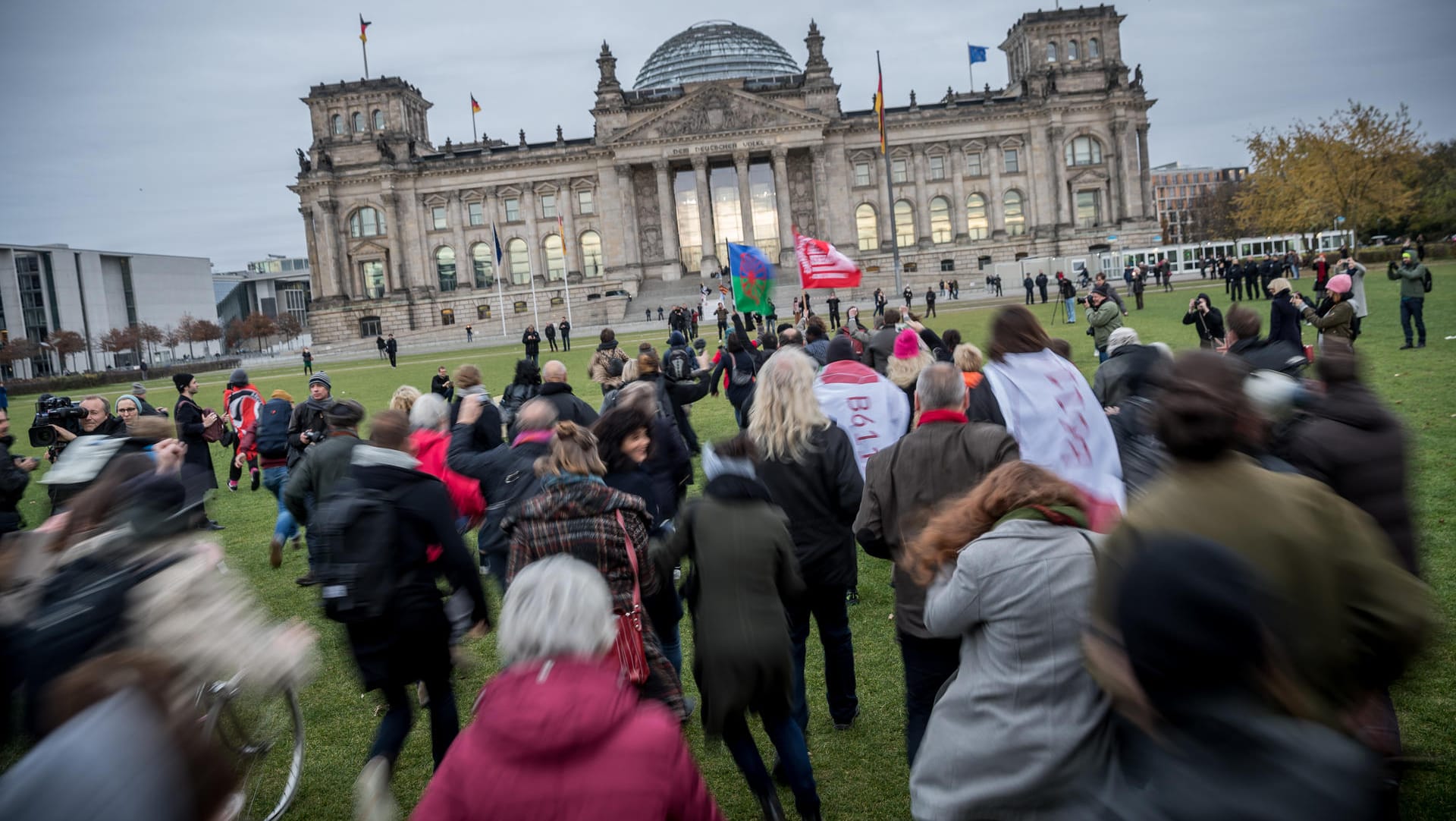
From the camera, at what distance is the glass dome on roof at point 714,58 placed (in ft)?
284

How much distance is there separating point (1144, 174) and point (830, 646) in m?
80.5

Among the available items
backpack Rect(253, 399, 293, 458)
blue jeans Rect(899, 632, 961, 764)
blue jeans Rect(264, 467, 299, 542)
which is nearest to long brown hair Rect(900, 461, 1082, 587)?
blue jeans Rect(899, 632, 961, 764)

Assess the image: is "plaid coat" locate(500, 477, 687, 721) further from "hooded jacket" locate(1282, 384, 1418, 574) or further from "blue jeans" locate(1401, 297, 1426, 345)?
"blue jeans" locate(1401, 297, 1426, 345)

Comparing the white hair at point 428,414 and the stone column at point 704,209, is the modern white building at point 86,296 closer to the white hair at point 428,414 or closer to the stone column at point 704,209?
the stone column at point 704,209

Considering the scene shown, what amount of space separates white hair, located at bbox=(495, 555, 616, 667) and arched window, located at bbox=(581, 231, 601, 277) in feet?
254

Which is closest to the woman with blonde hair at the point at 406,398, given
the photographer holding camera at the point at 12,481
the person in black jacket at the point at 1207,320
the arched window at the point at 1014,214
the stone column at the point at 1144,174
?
the photographer holding camera at the point at 12,481

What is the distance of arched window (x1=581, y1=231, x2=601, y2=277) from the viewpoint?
7838cm

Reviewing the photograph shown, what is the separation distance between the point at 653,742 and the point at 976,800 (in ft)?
3.93

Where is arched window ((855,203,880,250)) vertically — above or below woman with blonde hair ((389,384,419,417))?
above

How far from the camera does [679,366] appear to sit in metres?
11.2

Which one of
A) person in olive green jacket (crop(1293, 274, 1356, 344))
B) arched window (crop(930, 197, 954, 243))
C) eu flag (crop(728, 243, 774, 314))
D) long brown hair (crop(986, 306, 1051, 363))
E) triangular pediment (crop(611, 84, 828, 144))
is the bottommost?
person in olive green jacket (crop(1293, 274, 1356, 344))

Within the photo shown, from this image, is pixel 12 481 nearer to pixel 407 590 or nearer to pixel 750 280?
pixel 407 590

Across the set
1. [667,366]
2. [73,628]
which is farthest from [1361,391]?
[667,366]

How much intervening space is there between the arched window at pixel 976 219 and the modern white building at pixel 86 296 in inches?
3249
